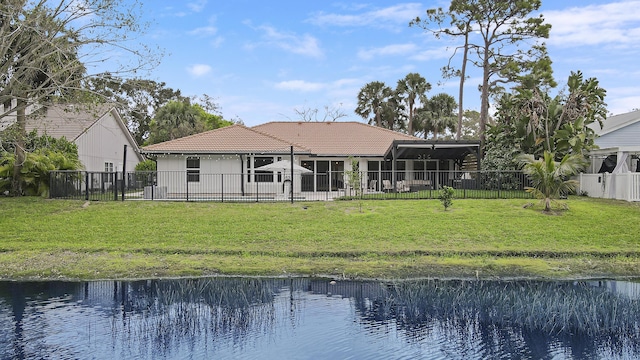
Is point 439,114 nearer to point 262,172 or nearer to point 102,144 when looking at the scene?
point 262,172

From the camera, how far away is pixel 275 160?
85.5 ft

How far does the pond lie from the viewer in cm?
717

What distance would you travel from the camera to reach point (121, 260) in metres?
12.5

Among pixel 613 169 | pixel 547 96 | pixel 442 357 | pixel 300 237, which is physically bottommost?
pixel 442 357

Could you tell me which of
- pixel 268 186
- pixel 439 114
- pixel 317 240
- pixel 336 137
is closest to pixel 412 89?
pixel 439 114

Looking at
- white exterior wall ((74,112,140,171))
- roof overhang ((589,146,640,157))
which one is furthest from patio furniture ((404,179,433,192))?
white exterior wall ((74,112,140,171))

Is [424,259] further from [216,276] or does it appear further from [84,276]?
[84,276]

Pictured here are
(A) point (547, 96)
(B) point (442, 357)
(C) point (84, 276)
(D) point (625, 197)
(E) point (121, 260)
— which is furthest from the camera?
(A) point (547, 96)

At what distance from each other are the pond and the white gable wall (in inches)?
636

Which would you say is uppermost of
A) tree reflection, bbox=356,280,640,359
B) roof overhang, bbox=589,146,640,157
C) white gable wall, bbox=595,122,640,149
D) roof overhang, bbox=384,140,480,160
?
white gable wall, bbox=595,122,640,149

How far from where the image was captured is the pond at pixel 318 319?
717 centimetres

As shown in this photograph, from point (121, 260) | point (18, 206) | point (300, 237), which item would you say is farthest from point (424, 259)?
point (18, 206)

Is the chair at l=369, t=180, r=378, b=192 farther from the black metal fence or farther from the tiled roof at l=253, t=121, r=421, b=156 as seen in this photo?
the tiled roof at l=253, t=121, r=421, b=156

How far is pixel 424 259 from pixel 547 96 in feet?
57.5
